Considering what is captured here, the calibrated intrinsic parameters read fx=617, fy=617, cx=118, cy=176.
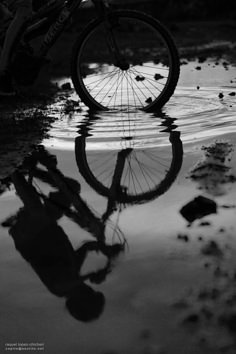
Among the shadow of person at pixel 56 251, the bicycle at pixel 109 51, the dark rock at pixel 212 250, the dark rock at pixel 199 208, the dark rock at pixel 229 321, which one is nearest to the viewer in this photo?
the dark rock at pixel 229 321

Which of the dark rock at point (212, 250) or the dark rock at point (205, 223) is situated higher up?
the dark rock at point (205, 223)

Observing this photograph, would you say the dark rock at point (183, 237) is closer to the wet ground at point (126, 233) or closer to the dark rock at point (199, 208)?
the wet ground at point (126, 233)

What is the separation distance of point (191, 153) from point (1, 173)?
44.1 inches

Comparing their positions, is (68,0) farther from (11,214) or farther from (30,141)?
(11,214)

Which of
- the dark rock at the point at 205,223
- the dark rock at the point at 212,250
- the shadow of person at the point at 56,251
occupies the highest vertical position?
the dark rock at the point at 205,223

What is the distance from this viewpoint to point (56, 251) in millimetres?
2416

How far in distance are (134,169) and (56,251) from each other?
1136mm

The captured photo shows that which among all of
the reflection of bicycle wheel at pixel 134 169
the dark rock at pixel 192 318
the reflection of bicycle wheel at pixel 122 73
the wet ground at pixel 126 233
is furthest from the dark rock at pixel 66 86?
the dark rock at pixel 192 318

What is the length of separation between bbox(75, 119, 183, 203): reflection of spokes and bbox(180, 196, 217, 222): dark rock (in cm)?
33

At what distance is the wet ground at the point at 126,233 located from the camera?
1.84 m

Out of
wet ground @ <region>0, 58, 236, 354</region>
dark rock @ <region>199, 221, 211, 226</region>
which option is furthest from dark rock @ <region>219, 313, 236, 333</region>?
dark rock @ <region>199, 221, 211, 226</region>

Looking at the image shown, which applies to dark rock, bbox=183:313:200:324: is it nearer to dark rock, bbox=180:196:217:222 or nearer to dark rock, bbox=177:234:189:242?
dark rock, bbox=177:234:189:242

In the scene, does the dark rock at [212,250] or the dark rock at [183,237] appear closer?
the dark rock at [212,250]

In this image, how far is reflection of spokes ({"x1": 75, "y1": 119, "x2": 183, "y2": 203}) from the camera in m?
3.11
